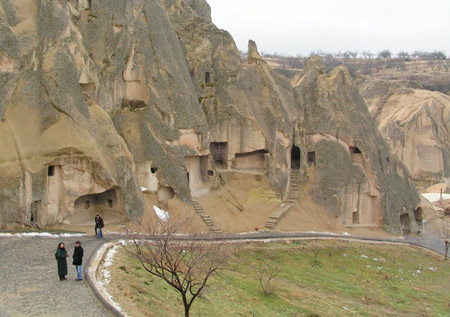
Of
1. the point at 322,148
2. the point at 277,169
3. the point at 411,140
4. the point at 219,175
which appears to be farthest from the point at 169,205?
the point at 411,140

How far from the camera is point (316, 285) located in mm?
24391

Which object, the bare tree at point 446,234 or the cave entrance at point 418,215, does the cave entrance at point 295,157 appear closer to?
the cave entrance at point 418,215

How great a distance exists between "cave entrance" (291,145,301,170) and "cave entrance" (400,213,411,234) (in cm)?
1013

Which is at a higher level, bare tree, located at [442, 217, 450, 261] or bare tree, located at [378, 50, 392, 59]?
bare tree, located at [378, 50, 392, 59]

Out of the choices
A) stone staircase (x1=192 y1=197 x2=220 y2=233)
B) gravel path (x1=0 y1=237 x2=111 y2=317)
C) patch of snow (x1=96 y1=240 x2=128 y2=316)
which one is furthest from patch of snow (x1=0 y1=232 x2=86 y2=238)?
stone staircase (x1=192 y1=197 x2=220 y2=233)

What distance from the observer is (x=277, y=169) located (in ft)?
125

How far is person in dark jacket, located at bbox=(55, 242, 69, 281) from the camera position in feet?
52.0

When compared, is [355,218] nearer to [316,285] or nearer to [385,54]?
[316,285]

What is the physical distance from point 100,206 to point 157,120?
23.1 ft

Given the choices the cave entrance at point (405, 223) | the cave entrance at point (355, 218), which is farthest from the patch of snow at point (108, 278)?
the cave entrance at point (405, 223)

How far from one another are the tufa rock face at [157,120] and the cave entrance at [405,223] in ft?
0.28

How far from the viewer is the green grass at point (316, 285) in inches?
683

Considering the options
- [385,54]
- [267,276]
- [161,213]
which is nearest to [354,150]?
[161,213]

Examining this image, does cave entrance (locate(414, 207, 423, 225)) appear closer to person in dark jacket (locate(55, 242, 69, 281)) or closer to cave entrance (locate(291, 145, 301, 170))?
cave entrance (locate(291, 145, 301, 170))
